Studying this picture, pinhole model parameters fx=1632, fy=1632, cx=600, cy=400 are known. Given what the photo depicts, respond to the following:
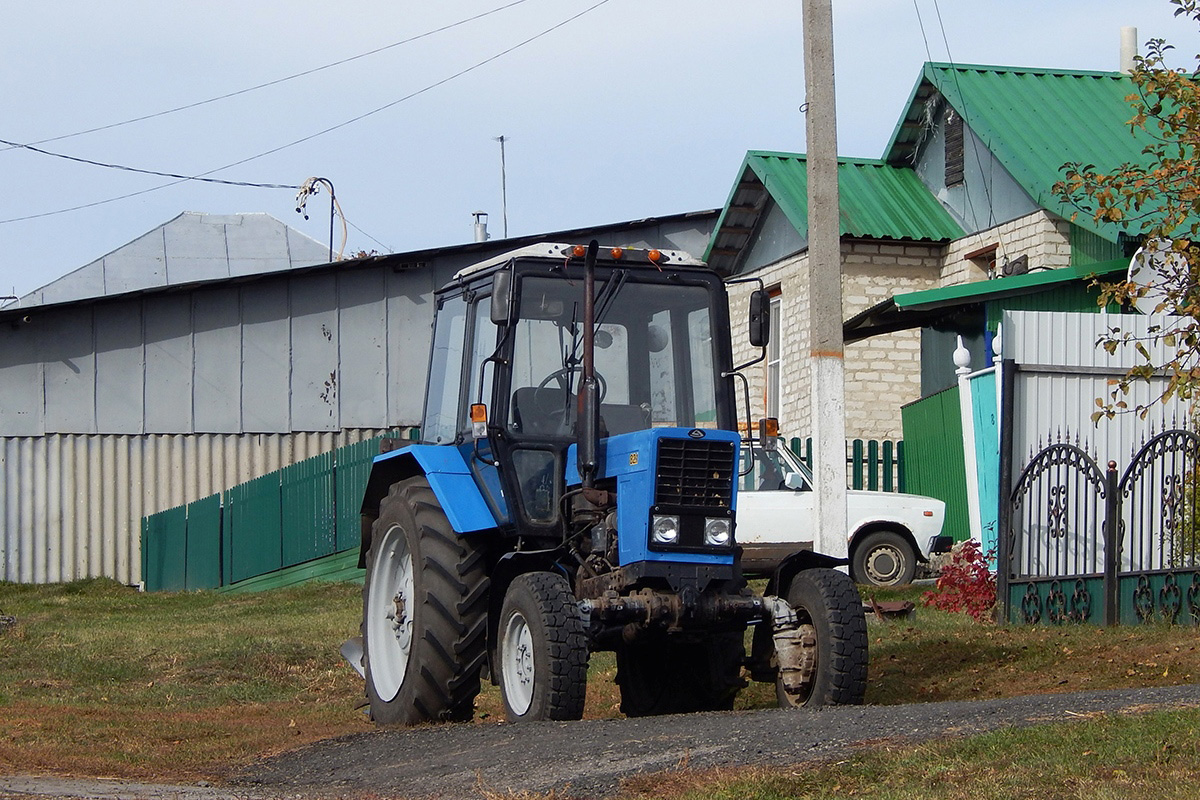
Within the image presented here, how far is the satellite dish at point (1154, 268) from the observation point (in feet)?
32.5

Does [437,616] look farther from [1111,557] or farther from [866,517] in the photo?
[866,517]

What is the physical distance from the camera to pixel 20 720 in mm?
9984

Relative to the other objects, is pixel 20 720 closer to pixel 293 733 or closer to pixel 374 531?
pixel 293 733

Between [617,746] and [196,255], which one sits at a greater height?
[196,255]

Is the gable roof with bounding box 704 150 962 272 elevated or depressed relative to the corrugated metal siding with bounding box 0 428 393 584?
elevated

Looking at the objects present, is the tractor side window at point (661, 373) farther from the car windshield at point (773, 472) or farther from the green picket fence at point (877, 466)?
the green picket fence at point (877, 466)

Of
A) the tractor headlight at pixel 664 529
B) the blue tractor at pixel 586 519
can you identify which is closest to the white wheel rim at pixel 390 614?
the blue tractor at pixel 586 519

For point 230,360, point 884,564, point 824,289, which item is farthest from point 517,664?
point 230,360

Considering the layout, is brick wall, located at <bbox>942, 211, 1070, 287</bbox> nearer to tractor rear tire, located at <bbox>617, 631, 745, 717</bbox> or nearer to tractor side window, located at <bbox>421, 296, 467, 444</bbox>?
tractor side window, located at <bbox>421, 296, 467, 444</bbox>

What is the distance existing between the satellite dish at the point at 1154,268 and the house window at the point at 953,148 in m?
4.73

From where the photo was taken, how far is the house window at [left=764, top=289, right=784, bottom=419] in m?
21.9

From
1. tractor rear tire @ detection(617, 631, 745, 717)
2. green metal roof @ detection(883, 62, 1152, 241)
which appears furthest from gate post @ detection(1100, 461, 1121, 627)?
green metal roof @ detection(883, 62, 1152, 241)

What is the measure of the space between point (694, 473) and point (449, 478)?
4.98ft

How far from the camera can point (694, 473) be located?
26.3 ft
